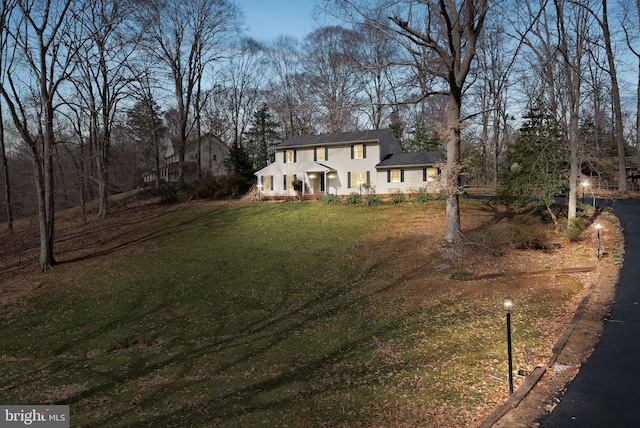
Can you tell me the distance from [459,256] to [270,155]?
105 feet

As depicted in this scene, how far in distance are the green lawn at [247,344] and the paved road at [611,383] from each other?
3.32ft

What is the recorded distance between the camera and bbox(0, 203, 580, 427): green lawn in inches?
219

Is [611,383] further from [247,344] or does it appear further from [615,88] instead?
[615,88]

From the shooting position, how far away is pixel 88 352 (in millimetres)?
8672

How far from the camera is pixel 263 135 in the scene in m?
41.2

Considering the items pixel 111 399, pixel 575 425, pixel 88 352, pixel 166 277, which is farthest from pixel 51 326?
pixel 575 425

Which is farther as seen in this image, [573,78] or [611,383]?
[573,78]

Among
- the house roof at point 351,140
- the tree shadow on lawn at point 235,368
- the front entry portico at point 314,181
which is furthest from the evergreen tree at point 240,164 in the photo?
the tree shadow on lawn at point 235,368

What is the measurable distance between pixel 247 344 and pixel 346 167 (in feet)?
71.9

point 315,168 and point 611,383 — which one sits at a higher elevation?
point 315,168

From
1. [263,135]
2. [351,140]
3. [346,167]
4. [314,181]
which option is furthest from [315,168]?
[263,135]

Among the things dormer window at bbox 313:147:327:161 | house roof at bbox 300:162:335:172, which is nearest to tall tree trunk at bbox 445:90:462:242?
house roof at bbox 300:162:335:172

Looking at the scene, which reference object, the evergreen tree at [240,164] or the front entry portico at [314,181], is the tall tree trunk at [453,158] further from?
the evergreen tree at [240,164]

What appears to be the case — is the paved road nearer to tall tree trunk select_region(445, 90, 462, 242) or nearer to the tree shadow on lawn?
the tree shadow on lawn
